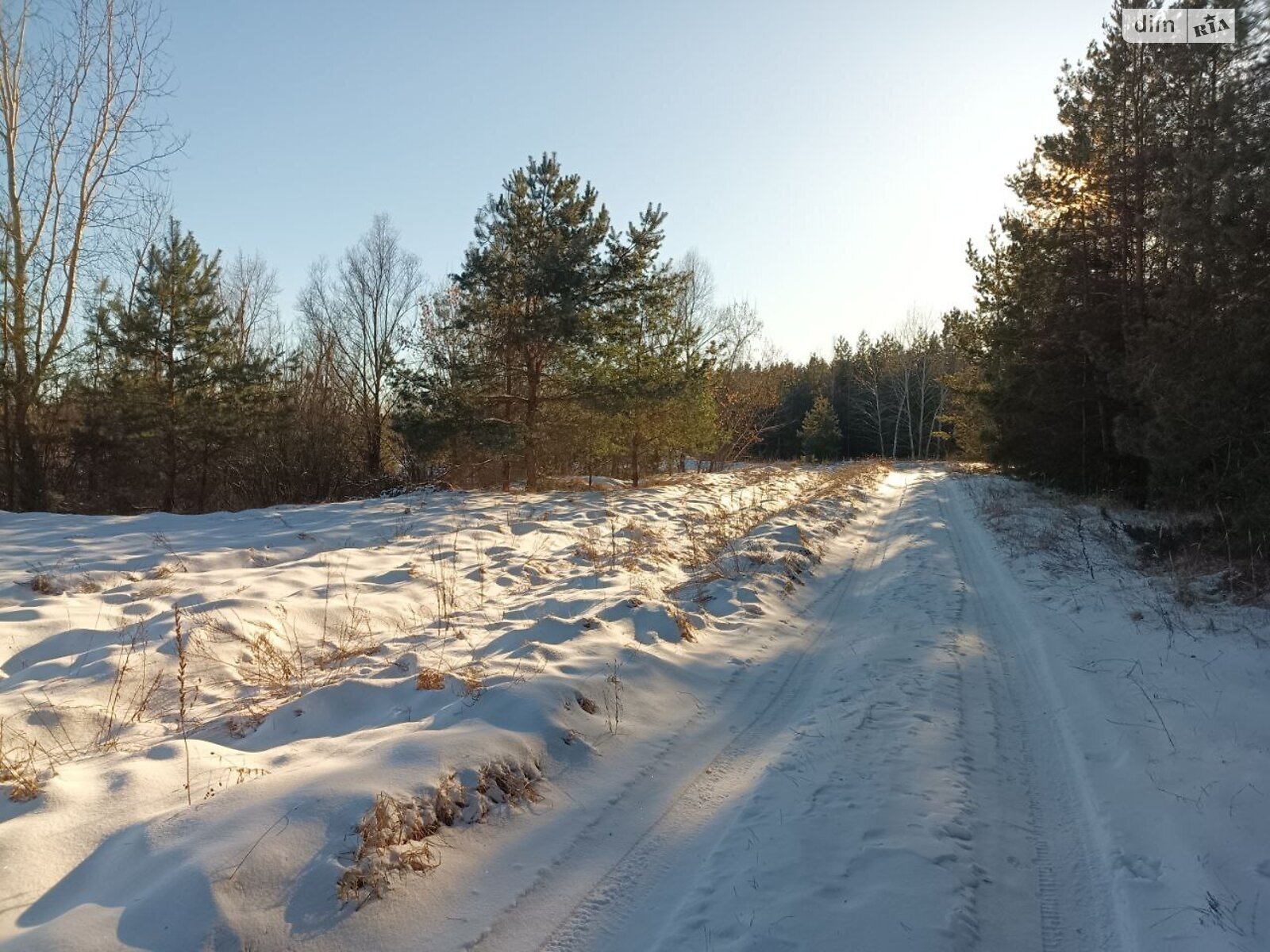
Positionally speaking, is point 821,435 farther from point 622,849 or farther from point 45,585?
point 622,849

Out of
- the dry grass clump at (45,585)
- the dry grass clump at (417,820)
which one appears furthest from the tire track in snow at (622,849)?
the dry grass clump at (45,585)

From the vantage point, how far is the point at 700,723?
4.59 metres

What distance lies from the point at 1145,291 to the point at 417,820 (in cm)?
1699

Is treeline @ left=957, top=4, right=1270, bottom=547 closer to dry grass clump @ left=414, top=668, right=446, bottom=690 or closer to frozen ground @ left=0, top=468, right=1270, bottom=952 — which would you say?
frozen ground @ left=0, top=468, right=1270, bottom=952

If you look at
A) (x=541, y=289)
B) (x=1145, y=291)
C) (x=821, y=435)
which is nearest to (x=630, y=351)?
(x=541, y=289)

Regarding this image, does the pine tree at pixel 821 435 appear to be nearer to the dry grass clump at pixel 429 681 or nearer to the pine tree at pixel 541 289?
the pine tree at pixel 541 289

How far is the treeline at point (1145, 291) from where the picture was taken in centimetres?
820

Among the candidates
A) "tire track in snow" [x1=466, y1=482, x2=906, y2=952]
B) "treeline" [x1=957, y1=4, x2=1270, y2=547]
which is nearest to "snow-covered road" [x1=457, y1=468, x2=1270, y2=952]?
"tire track in snow" [x1=466, y1=482, x2=906, y2=952]

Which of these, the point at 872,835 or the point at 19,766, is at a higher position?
the point at 19,766

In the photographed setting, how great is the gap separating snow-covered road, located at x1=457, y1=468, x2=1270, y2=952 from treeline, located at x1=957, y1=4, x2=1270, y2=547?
6.25m

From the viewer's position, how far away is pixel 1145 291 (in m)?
13.9

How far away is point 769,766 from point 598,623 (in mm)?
2574

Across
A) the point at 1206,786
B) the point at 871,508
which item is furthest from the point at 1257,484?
the point at 871,508

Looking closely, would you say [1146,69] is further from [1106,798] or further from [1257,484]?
[1106,798]
